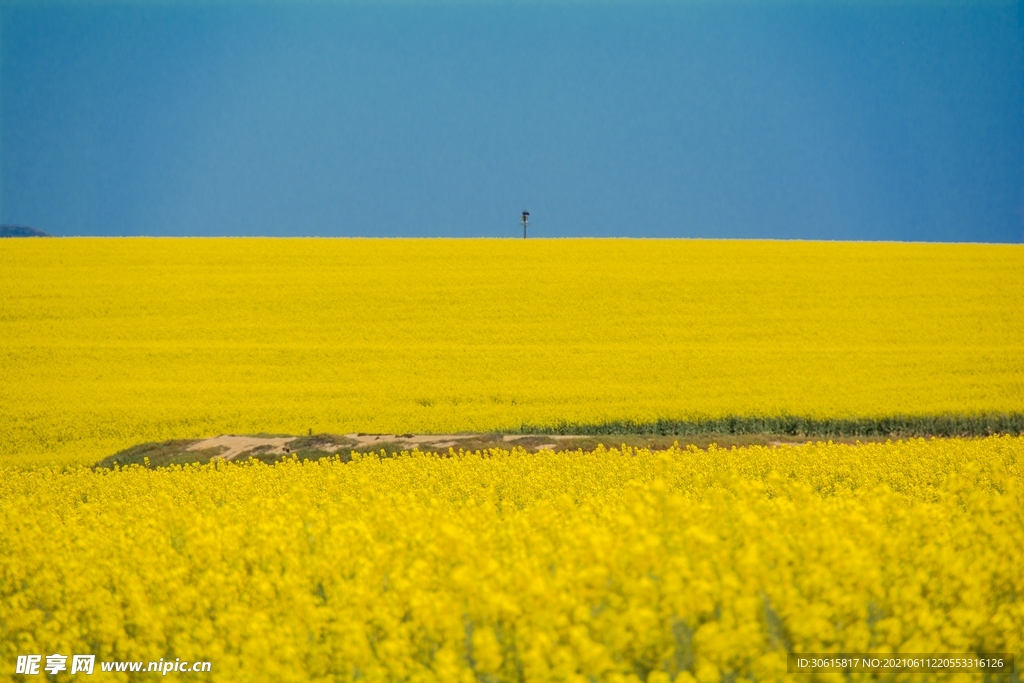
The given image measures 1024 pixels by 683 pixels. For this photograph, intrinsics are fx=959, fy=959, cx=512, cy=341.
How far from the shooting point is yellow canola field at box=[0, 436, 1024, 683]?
3.91 m

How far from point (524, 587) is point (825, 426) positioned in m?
16.8

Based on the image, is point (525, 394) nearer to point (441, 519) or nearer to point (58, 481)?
point (58, 481)

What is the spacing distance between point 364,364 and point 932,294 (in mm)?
17814

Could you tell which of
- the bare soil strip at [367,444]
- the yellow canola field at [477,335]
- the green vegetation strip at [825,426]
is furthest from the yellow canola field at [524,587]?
the yellow canola field at [477,335]

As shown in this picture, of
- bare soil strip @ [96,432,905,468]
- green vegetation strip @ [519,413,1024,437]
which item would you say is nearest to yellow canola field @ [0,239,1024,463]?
green vegetation strip @ [519,413,1024,437]

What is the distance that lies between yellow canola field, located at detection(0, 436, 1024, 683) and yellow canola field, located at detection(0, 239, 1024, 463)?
1402 centimetres

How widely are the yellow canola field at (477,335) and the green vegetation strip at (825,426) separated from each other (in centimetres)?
31

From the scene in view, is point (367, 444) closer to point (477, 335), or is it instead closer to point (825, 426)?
point (477, 335)

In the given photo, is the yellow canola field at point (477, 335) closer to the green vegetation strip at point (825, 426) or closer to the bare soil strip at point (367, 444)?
the green vegetation strip at point (825, 426)

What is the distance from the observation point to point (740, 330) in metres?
26.6

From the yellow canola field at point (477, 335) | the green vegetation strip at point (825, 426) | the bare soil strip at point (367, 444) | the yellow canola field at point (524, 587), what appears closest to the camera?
the yellow canola field at point (524, 587)

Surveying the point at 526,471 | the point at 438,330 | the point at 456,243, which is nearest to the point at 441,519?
the point at 526,471

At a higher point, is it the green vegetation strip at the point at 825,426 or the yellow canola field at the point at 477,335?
the yellow canola field at the point at 477,335

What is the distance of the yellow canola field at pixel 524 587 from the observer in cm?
391
